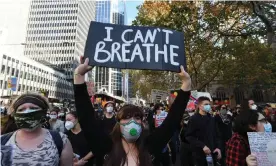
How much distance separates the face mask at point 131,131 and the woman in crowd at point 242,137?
109cm

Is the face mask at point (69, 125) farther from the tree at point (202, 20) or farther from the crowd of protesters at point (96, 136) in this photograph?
the tree at point (202, 20)

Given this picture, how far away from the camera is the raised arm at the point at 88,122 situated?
2279 mm

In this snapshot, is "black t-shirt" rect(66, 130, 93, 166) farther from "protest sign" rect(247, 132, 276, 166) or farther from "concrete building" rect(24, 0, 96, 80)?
"concrete building" rect(24, 0, 96, 80)

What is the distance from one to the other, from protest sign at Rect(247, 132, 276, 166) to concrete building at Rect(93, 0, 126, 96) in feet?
380

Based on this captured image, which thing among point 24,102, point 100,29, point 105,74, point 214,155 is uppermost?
point 105,74

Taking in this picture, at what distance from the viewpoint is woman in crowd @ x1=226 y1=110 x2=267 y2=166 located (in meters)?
2.55

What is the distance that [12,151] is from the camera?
6.72 feet

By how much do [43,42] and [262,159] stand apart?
114 metres

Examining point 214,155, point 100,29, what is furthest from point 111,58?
point 214,155

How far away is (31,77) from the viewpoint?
67250 mm

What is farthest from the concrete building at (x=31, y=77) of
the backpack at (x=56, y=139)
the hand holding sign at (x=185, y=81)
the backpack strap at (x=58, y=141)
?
the hand holding sign at (x=185, y=81)

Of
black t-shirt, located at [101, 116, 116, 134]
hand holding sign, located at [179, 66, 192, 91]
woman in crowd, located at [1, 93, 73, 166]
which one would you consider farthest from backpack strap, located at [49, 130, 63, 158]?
black t-shirt, located at [101, 116, 116, 134]

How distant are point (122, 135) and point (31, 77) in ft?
233

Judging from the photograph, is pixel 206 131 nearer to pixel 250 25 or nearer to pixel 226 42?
pixel 250 25
